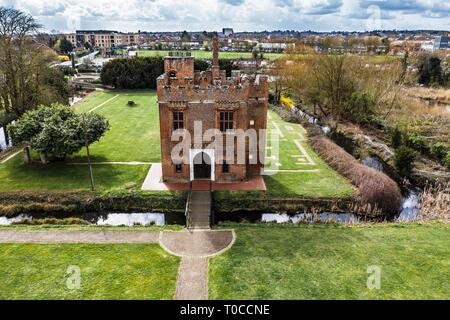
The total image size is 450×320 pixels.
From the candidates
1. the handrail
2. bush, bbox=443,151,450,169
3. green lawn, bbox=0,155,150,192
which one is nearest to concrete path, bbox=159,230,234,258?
the handrail

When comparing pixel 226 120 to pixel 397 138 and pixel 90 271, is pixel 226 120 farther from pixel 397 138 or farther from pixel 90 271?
pixel 397 138

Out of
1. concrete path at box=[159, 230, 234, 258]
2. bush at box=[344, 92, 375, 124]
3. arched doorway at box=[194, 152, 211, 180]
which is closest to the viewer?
concrete path at box=[159, 230, 234, 258]

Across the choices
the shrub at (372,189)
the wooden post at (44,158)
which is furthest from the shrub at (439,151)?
the wooden post at (44,158)

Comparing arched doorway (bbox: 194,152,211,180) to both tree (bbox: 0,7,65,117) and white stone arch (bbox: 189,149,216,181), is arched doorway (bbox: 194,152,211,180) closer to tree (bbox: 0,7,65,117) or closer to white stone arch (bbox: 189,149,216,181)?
white stone arch (bbox: 189,149,216,181)

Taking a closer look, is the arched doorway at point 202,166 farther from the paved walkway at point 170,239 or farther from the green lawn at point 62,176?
the paved walkway at point 170,239

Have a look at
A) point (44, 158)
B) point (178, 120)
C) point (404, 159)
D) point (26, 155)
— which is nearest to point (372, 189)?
point (404, 159)
